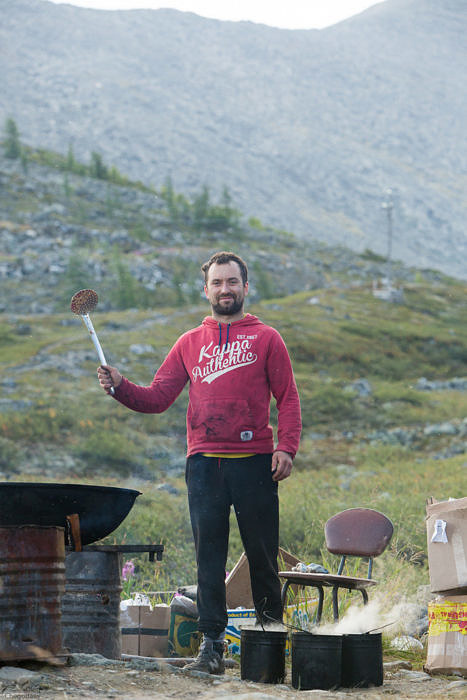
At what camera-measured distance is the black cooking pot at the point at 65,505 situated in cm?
382

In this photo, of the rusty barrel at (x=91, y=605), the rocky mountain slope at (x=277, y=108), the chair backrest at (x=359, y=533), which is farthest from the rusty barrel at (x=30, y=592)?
the rocky mountain slope at (x=277, y=108)

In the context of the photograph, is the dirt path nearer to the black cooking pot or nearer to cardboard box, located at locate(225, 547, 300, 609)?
the black cooking pot

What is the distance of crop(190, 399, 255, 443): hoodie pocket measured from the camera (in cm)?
422

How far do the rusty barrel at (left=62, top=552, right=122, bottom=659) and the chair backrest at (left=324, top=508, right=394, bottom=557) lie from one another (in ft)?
4.49

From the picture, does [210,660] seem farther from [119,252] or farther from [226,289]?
[119,252]

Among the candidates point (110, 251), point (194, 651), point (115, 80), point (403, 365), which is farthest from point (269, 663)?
point (115, 80)

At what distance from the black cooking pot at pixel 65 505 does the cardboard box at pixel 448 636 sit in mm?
1754

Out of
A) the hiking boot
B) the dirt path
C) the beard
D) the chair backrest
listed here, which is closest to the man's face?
the beard

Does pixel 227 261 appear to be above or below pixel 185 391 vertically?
below

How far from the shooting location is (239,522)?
420 cm

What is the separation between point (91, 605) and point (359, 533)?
165 centimetres

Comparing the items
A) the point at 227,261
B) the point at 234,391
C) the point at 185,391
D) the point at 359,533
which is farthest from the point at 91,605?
the point at 185,391

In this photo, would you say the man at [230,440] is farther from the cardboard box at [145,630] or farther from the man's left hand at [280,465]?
the cardboard box at [145,630]

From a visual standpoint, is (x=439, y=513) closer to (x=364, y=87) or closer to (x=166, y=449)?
(x=166, y=449)
